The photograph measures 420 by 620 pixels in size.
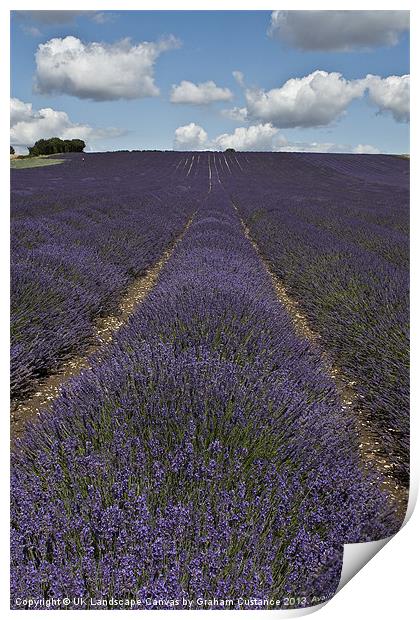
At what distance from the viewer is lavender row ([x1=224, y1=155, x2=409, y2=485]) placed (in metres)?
2.24

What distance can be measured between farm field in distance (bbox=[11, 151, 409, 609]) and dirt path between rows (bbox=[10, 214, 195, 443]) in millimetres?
17

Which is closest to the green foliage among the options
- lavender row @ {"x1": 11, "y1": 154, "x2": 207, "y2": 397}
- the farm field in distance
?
the farm field in distance

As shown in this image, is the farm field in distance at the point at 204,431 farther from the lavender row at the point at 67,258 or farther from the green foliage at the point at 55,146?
the green foliage at the point at 55,146

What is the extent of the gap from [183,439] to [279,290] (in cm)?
376

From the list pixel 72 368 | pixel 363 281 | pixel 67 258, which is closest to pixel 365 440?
pixel 72 368

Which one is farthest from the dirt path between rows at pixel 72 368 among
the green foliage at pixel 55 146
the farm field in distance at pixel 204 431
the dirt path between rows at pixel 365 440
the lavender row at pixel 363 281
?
the lavender row at pixel 363 281

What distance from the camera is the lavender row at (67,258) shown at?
2764 millimetres

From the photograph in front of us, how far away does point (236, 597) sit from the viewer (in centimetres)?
105

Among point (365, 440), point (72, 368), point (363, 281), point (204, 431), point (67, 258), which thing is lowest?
point (365, 440)

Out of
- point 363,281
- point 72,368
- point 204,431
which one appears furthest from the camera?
point 363,281

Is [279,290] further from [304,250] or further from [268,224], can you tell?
[268,224]

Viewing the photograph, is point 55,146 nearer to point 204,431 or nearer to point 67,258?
point 204,431

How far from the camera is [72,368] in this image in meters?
2.85

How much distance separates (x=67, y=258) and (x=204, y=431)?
297 cm
